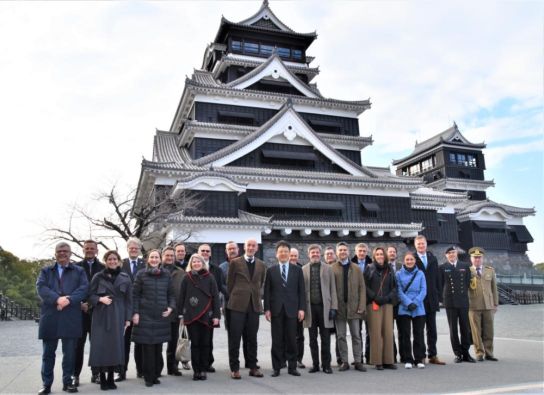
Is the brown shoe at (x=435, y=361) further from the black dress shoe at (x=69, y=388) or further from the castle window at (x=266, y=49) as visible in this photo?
the castle window at (x=266, y=49)

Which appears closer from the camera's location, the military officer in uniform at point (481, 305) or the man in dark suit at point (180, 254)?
the man in dark suit at point (180, 254)

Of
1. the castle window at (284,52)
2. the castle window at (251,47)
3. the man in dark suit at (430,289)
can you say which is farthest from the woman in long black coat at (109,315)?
the castle window at (284,52)

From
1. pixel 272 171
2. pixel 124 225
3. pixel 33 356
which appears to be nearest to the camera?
pixel 33 356

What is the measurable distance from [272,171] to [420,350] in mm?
15209

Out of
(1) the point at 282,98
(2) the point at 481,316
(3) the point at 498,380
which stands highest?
(1) the point at 282,98

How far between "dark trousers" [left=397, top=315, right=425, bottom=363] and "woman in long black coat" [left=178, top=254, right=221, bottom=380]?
9.56ft

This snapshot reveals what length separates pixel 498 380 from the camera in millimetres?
5805

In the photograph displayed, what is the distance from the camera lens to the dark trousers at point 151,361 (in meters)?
5.71

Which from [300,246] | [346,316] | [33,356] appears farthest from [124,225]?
[346,316]

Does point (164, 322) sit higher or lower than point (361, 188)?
lower

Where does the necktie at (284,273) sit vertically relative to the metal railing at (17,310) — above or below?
above

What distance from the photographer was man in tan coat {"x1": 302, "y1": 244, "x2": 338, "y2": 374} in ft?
21.7

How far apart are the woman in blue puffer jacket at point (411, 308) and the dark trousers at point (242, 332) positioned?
7.69 feet

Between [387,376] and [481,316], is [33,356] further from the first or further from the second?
[481,316]
